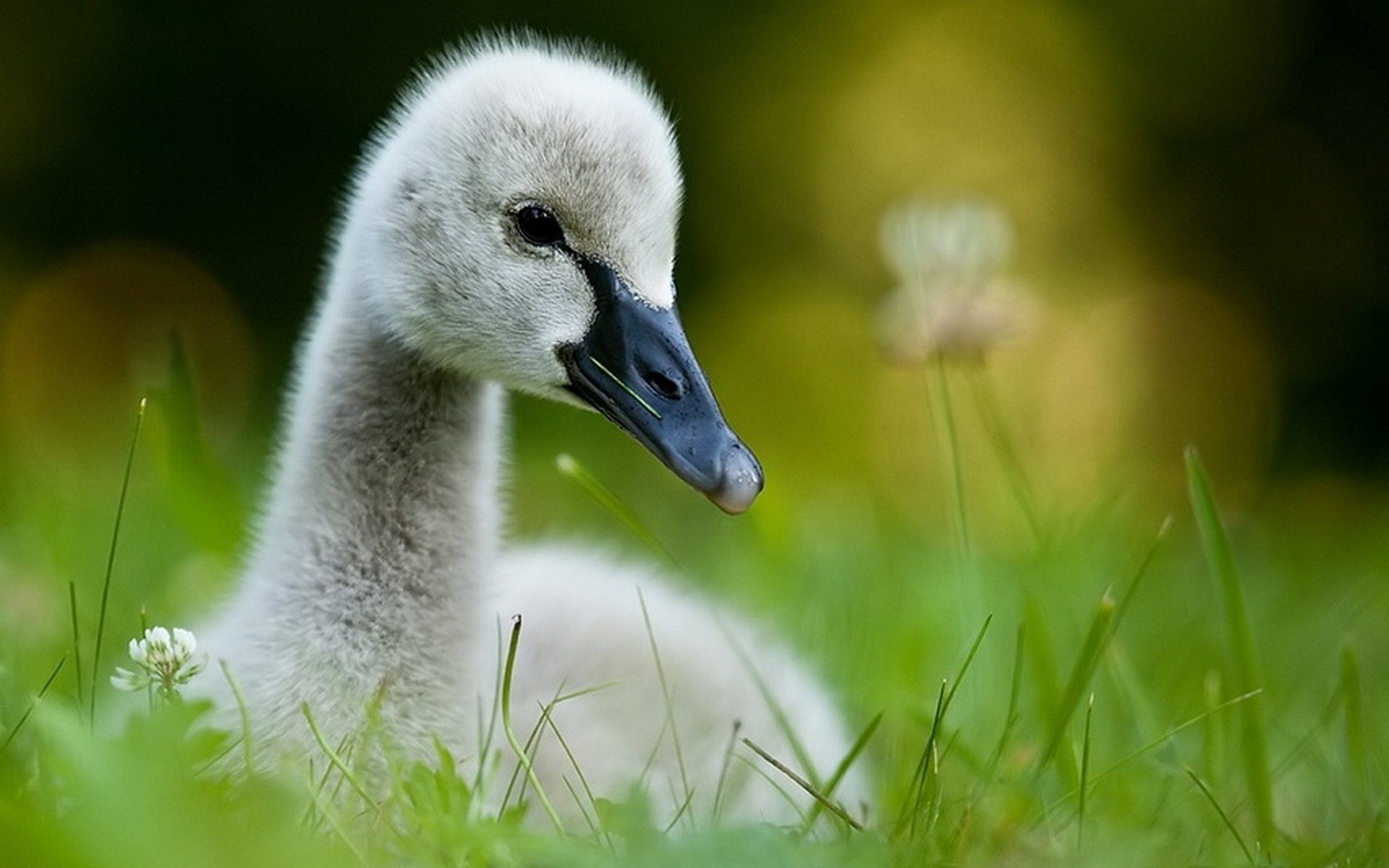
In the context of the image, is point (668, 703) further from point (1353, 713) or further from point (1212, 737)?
point (1353, 713)

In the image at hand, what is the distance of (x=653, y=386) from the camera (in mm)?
1955

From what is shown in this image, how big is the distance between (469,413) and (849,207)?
6694mm

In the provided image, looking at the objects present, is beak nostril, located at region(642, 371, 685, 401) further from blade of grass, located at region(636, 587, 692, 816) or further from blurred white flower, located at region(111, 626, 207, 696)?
blurred white flower, located at region(111, 626, 207, 696)

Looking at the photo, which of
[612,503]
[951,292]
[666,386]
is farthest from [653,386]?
[951,292]

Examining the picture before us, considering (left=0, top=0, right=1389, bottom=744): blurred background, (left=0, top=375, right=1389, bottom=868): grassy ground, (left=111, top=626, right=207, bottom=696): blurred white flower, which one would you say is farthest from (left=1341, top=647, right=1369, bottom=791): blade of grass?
(left=0, top=0, right=1389, bottom=744): blurred background

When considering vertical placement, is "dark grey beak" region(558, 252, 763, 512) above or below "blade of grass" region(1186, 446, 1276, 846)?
above

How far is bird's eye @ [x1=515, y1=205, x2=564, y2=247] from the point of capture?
2012 mm

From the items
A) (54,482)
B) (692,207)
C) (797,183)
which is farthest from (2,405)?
(797,183)

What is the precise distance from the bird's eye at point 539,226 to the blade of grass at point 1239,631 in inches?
31.5

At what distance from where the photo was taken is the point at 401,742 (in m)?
1.90

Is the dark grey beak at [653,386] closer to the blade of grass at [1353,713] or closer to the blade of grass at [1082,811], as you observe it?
the blade of grass at [1082,811]

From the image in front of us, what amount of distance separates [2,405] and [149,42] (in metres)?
1.78

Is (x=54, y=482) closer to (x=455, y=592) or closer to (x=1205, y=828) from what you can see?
(x=455, y=592)

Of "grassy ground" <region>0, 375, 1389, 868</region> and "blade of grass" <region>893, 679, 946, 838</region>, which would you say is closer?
"grassy ground" <region>0, 375, 1389, 868</region>
